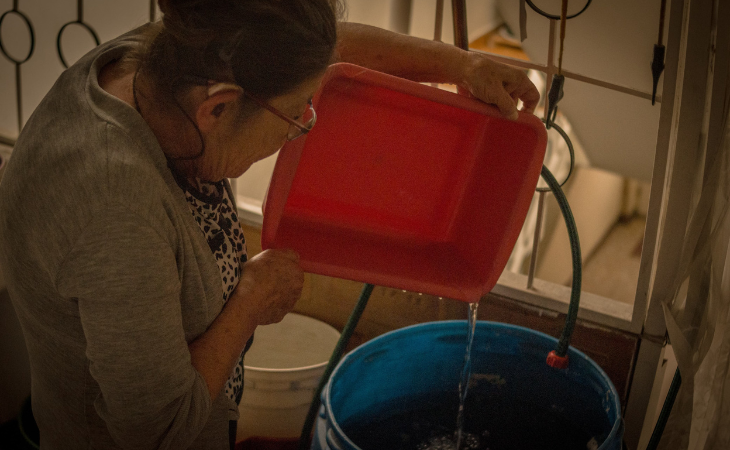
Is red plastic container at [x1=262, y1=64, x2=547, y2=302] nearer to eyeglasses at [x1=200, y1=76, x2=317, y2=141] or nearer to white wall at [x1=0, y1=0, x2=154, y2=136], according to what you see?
eyeglasses at [x1=200, y1=76, x2=317, y2=141]

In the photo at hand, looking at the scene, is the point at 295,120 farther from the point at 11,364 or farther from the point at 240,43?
the point at 11,364

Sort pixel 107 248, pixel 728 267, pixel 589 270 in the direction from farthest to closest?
pixel 589 270
pixel 728 267
pixel 107 248

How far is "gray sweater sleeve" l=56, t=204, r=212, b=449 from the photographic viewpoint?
626 millimetres

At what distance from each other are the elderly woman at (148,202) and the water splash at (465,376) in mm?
473

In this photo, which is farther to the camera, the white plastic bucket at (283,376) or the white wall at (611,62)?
the white plastic bucket at (283,376)

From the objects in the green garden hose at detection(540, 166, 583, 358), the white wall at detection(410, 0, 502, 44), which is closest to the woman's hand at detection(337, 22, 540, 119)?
the green garden hose at detection(540, 166, 583, 358)

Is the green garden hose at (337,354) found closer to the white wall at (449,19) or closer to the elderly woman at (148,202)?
the elderly woman at (148,202)

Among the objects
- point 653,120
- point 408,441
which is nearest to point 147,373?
point 408,441

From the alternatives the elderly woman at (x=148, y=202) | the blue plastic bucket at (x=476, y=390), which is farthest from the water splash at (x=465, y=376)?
the elderly woman at (x=148, y=202)

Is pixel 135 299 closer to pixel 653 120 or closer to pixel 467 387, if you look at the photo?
pixel 467 387

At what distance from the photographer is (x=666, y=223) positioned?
1.16 m

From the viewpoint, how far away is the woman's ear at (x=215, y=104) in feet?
2.25

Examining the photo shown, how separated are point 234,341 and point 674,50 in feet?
3.15

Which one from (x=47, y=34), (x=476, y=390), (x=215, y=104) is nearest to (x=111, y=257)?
(x=215, y=104)
